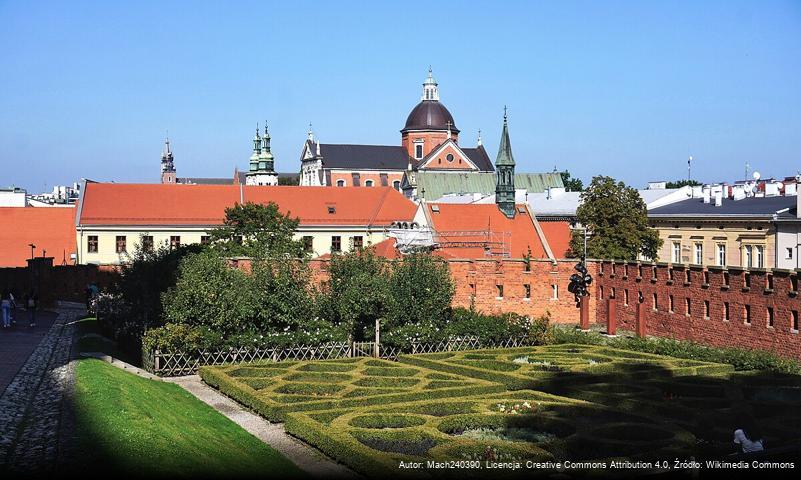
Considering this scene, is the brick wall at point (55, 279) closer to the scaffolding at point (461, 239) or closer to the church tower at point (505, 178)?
the scaffolding at point (461, 239)

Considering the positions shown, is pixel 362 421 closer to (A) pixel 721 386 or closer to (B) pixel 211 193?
(A) pixel 721 386

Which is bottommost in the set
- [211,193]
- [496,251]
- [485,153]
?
[496,251]

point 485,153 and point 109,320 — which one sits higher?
point 485,153

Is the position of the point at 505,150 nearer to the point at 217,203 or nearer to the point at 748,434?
the point at 217,203

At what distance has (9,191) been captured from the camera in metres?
92.1

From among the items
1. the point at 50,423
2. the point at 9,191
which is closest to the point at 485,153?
the point at 9,191

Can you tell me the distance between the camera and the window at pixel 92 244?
241 feet

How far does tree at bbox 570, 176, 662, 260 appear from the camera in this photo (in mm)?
63000

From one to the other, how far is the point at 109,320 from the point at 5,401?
19802 mm

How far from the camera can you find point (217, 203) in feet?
255

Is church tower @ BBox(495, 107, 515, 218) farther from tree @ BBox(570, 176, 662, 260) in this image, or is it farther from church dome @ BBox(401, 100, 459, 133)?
church dome @ BBox(401, 100, 459, 133)

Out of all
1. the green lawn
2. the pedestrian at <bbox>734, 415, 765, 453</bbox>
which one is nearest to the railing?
the green lawn

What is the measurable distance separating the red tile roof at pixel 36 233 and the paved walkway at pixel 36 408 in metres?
39.9

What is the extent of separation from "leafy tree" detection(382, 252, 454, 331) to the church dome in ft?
346
